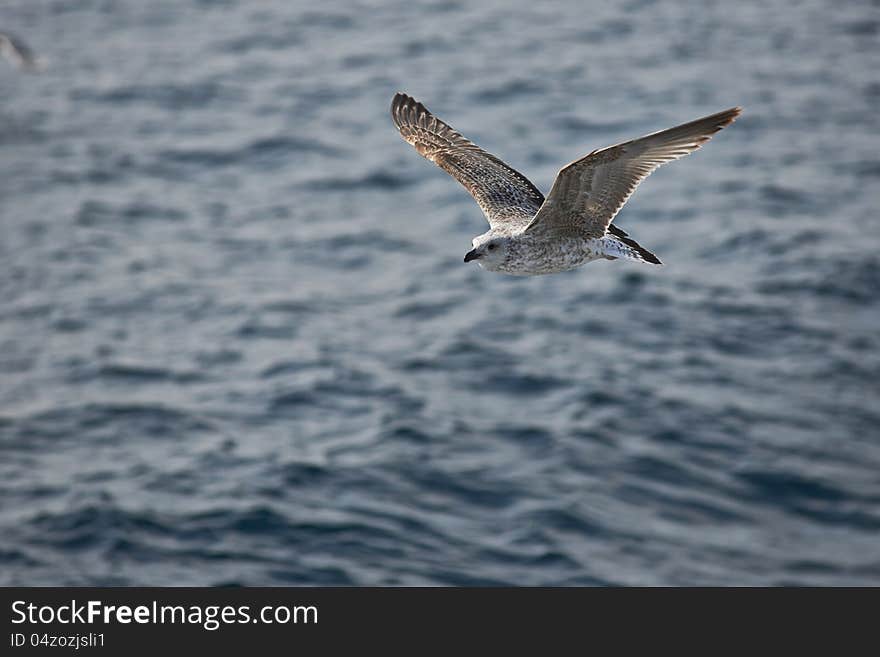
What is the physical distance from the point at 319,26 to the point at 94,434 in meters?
18.2

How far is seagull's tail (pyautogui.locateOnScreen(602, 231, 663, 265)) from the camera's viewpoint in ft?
32.3

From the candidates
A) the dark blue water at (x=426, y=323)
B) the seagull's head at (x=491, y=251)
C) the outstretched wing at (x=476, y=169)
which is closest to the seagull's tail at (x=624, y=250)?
the seagull's head at (x=491, y=251)

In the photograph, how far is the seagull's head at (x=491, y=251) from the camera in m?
10.4

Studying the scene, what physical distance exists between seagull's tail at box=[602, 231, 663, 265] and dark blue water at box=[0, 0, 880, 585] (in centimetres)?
933

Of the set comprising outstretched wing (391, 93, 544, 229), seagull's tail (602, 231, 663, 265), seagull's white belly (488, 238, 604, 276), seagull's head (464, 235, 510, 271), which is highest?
outstretched wing (391, 93, 544, 229)

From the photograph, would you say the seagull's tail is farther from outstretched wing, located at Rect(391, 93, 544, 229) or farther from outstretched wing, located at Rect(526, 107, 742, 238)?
outstretched wing, located at Rect(391, 93, 544, 229)

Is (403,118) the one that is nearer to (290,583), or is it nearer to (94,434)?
(290,583)

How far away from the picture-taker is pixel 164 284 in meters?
25.5

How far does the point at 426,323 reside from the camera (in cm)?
2405

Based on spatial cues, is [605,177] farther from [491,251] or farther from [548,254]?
[491,251]

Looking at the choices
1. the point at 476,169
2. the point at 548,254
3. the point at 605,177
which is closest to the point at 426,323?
the point at 476,169

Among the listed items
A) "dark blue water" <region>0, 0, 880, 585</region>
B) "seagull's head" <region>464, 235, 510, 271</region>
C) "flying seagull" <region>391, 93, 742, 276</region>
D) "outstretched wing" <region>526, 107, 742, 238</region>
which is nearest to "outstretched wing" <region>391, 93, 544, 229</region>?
"flying seagull" <region>391, 93, 742, 276</region>

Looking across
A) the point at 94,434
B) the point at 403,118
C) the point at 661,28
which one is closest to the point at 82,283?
the point at 94,434
